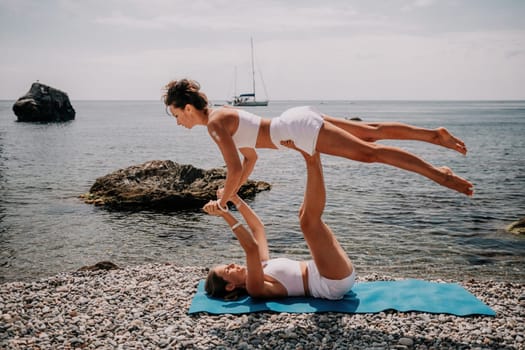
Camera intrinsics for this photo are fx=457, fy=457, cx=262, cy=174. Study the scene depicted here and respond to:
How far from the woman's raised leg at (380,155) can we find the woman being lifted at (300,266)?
33 centimetres

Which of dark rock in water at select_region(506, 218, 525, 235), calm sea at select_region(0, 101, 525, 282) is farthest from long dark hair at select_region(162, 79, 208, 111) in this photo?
dark rock in water at select_region(506, 218, 525, 235)

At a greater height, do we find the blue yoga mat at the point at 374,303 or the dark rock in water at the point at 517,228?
the blue yoga mat at the point at 374,303

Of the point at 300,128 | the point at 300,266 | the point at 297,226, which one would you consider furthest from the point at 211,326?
the point at 297,226

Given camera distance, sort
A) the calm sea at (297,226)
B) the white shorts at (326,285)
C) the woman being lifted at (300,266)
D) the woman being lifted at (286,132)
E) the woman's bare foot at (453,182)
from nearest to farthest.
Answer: the woman's bare foot at (453,182), the woman being lifted at (286,132), the woman being lifted at (300,266), the white shorts at (326,285), the calm sea at (297,226)

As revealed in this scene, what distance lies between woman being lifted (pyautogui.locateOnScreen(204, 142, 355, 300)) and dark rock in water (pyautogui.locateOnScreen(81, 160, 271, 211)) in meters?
10.5

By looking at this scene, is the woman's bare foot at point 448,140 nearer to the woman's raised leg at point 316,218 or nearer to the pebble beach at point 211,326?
the woman's raised leg at point 316,218

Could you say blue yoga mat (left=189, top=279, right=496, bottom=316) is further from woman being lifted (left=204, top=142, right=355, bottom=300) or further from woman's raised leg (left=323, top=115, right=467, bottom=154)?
woman's raised leg (left=323, top=115, right=467, bottom=154)

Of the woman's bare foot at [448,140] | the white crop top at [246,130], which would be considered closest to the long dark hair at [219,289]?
the white crop top at [246,130]

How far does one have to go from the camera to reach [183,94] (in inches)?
230

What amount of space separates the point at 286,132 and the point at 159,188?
1225 centimetres

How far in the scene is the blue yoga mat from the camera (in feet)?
19.3

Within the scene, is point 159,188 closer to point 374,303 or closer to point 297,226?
point 297,226

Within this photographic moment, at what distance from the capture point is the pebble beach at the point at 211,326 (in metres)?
5.15

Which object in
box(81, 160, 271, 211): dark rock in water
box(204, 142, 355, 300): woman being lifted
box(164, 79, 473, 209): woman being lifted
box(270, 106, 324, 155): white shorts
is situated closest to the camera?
box(164, 79, 473, 209): woman being lifted
